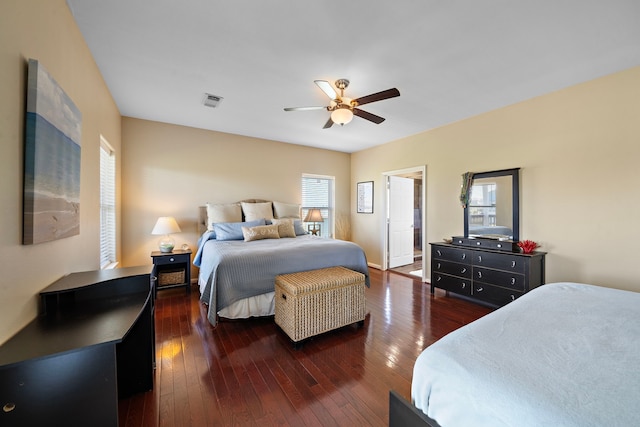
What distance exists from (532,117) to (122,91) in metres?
4.99

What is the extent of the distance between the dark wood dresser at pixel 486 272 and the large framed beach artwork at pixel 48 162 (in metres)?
4.07

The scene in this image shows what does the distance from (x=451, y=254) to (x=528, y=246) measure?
883mm

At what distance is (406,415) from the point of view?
96cm

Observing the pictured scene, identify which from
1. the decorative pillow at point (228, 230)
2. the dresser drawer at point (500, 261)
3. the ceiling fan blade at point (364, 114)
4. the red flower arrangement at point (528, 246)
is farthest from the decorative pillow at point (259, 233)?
the red flower arrangement at point (528, 246)

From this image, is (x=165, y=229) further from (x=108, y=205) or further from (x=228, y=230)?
(x=228, y=230)

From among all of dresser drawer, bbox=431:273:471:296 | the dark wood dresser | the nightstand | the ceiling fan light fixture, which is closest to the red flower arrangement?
the dark wood dresser

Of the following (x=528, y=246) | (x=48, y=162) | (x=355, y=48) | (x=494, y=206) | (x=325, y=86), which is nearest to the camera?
(x=48, y=162)

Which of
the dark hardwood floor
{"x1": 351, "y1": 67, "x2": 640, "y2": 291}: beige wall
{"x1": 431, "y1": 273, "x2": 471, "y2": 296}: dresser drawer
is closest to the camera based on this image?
the dark hardwood floor

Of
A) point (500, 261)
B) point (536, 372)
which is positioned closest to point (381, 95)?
point (536, 372)

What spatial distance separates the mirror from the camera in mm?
3320

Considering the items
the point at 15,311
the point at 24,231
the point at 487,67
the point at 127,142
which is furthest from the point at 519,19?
the point at 127,142

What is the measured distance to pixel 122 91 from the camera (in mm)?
2961

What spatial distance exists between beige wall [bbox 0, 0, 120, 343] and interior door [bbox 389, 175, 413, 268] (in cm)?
474

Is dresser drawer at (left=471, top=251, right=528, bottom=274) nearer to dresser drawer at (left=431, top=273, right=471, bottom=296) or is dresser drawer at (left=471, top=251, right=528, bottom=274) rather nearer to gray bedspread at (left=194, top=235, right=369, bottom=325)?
dresser drawer at (left=431, top=273, right=471, bottom=296)
